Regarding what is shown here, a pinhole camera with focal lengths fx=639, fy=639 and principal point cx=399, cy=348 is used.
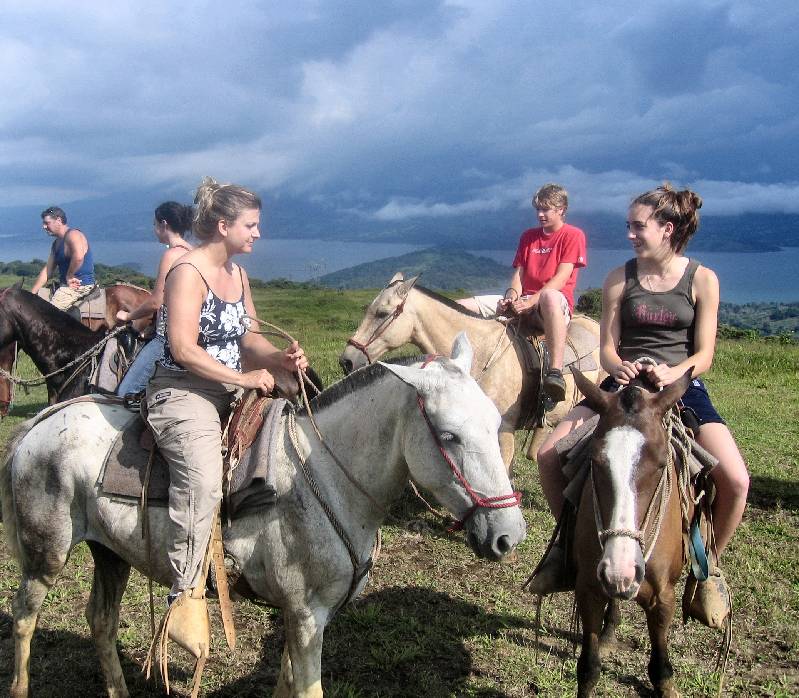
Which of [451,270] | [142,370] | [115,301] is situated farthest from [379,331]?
[451,270]

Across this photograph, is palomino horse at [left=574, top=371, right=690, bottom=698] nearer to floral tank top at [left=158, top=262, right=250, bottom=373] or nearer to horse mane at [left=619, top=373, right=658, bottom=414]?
horse mane at [left=619, top=373, right=658, bottom=414]

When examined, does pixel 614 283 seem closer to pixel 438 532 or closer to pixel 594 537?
pixel 594 537

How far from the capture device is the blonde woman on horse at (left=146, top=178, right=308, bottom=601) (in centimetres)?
286

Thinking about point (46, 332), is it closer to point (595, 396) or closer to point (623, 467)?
point (595, 396)

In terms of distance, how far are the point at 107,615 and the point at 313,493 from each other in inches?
65.6

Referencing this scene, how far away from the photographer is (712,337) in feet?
12.0

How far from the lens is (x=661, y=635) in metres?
3.22

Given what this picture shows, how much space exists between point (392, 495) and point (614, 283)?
6.37 feet

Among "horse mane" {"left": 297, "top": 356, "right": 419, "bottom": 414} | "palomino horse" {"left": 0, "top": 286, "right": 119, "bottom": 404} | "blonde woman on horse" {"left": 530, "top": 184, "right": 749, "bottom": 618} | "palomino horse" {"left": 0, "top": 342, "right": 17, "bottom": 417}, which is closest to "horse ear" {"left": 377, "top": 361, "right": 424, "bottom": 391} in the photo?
"horse mane" {"left": 297, "top": 356, "right": 419, "bottom": 414}

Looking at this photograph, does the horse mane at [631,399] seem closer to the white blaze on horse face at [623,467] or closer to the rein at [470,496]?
the white blaze on horse face at [623,467]

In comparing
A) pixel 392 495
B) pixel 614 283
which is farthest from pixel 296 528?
pixel 614 283

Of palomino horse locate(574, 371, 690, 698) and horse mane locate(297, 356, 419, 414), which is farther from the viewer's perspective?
horse mane locate(297, 356, 419, 414)

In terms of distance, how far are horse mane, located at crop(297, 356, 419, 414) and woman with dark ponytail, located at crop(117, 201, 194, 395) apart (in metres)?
1.50

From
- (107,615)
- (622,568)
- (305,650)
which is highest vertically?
(622,568)
